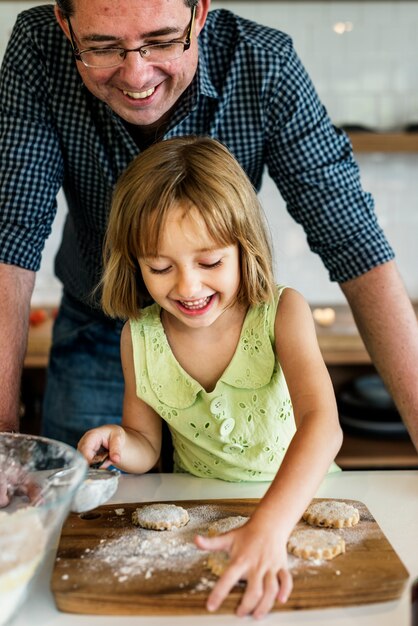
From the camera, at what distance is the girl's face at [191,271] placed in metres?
1.28

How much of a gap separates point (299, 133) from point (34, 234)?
1.83 ft

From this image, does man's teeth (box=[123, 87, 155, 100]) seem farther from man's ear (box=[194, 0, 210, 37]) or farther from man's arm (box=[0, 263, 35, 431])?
man's arm (box=[0, 263, 35, 431])

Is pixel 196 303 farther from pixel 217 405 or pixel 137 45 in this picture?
pixel 137 45

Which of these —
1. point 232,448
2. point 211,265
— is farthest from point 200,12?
point 232,448

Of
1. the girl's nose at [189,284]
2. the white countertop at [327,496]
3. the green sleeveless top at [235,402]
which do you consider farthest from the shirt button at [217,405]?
the girl's nose at [189,284]

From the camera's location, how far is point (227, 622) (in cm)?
96

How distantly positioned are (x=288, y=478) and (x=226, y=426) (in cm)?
33

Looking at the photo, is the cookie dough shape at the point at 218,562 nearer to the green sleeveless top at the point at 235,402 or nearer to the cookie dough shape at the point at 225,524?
the cookie dough shape at the point at 225,524

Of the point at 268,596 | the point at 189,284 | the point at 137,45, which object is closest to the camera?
the point at 268,596

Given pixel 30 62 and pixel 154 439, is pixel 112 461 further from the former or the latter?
pixel 30 62

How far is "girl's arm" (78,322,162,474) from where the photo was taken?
1354 mm

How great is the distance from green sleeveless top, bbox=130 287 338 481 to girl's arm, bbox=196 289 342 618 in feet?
0.16

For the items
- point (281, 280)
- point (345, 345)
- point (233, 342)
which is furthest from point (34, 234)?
point (281, 280)

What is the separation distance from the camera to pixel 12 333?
63.1 inches
